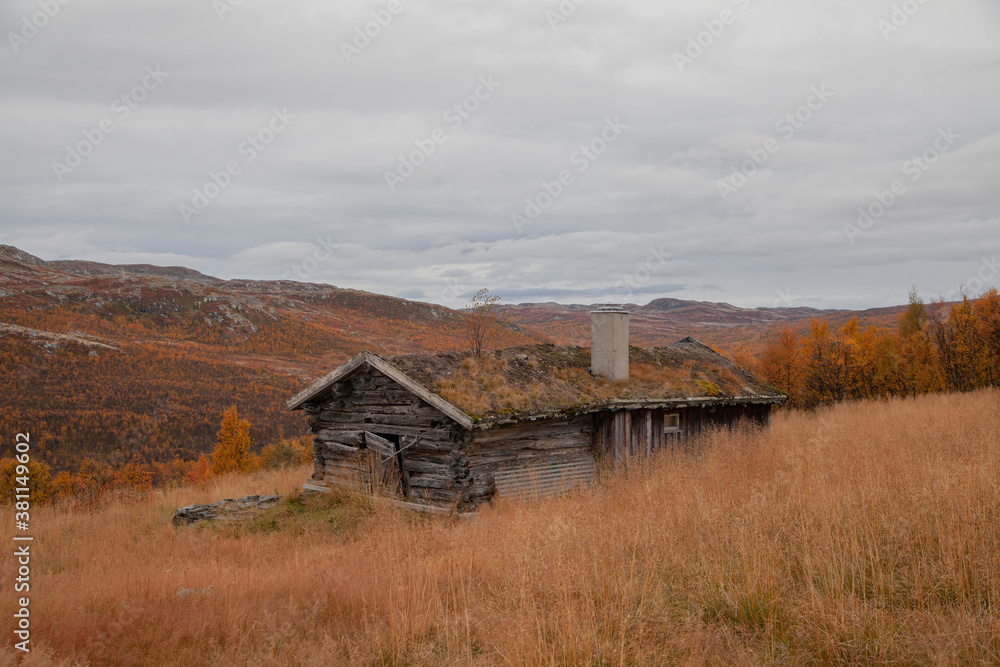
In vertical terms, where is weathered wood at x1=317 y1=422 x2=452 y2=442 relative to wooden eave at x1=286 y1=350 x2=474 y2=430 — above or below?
below

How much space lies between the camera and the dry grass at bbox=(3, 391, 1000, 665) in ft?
11.5

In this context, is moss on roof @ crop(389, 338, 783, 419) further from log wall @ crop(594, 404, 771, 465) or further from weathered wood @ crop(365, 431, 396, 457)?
weathered wood @ crop(365, 431, 396, 457)

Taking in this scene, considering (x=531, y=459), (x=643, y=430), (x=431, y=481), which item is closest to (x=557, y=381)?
(x=531, y=459)

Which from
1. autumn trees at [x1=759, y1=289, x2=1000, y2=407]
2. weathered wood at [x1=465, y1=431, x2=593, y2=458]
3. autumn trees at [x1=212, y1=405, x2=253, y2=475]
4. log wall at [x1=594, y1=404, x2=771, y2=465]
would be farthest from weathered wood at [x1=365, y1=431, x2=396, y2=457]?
autumn trees at [x1=212, y1=405, x2=253, y2=475]

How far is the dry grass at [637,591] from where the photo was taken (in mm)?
3498

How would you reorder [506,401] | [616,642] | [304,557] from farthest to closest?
[506,401] < [304,557] < [616,642]

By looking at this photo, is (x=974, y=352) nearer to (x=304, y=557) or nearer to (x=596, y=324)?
(x=596, y=324)

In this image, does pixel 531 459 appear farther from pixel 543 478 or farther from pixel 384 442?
pixel 384 442

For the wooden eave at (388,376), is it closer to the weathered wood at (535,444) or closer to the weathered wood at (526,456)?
the weathered wood at (535,444)

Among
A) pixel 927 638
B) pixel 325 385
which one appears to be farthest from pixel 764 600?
pixel 325 385

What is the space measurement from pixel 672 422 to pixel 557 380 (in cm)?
342

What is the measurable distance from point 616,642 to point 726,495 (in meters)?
3.25

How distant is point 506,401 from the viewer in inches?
439

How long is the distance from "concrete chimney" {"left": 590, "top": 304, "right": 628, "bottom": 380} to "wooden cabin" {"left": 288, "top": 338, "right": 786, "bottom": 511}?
25 centimetres
